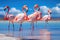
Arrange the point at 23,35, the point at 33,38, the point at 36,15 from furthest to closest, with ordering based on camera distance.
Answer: the point at 36,15 → the point at 23,35 → the point at 33,38

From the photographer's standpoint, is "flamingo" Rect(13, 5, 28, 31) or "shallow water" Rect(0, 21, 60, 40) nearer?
"flamingo" Rect(13, 5, 28, 31)

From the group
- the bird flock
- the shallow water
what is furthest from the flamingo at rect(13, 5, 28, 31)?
the shallow water

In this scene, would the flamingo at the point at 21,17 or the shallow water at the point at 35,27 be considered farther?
the shallow water at the point at 35,27

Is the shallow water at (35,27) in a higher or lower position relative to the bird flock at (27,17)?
lower

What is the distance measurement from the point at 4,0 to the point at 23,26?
0.63 meters

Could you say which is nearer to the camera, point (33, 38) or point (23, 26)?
point (33, 38)

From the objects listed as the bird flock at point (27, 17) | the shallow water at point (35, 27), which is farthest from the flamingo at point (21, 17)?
the shallow water at point (35, 27)

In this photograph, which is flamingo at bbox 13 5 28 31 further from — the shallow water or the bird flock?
the shallow water

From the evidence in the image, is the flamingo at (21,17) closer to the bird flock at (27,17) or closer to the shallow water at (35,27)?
the bird flock at (27,17)

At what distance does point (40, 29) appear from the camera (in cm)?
404

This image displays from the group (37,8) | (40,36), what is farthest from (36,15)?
(40,36)

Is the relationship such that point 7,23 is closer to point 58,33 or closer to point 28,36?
point 28,36

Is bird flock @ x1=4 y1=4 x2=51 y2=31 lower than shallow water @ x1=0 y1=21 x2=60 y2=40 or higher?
higher

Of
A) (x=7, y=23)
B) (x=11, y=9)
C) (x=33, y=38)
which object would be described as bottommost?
(x=33, y=38)
